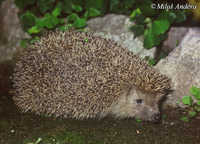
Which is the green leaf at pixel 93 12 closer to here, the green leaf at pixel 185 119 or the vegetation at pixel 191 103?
the vegetation at pixel 191 103

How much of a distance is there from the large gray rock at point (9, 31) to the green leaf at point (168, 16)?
3.33 meters

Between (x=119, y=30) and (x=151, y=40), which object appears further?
(x=119, y=30)

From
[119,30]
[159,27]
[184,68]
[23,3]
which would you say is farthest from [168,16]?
[23,3]

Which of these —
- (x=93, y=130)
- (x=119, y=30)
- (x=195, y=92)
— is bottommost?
(x=93, y=130)

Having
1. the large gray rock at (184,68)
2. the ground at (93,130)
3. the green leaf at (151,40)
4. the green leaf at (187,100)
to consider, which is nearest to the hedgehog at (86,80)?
the ground at (93,130)

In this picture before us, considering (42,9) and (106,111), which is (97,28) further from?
(106,111)

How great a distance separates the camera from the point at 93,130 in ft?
11.1

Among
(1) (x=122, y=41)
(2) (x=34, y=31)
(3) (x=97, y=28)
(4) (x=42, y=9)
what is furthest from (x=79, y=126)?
(4) (x=42, y=9)

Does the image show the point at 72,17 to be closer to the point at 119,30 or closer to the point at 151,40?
the point at 119,30

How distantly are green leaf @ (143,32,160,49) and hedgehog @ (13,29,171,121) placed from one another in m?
1.28

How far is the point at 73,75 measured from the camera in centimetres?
332

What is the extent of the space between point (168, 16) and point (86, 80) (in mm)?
2439

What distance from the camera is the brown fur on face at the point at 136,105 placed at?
3492 millimetres

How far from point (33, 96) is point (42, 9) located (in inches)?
123
